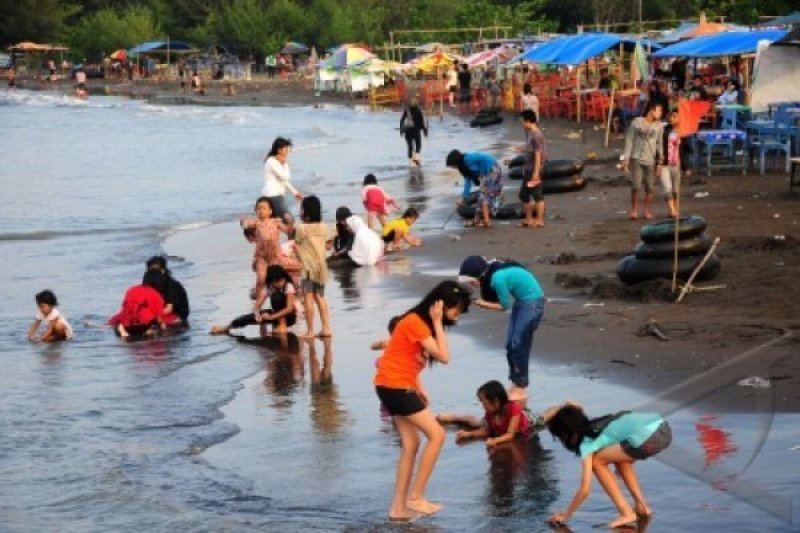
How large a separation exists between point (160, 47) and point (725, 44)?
81429 millimetres

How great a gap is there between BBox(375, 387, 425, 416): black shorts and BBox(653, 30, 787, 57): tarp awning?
24.2 m

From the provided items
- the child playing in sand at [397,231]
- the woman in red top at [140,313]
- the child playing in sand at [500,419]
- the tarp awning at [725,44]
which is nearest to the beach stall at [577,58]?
the tarp awning at [725,44]

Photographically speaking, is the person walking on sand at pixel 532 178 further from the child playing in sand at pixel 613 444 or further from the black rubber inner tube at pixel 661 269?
the child playing in sand at pixel 613 444

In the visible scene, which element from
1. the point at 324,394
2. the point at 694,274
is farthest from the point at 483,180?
the point at 324,394

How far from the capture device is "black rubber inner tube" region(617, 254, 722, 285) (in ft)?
51.1

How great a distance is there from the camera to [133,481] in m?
10.8

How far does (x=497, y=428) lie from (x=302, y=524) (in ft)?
6.28

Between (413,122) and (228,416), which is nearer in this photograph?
(228,416)

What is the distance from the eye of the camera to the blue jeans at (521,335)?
1135cm

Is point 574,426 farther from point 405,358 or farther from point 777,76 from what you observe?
point 777,76

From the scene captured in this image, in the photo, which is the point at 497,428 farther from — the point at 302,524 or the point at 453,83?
the point at 453,83

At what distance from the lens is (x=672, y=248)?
51.1ft

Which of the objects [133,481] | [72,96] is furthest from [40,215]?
[72,96]

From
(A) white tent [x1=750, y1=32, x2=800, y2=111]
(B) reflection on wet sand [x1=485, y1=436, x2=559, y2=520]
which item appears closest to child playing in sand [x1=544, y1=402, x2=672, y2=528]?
(B) reflection on wet sand [x1=485, y1=436, x2=559, y2=520]
